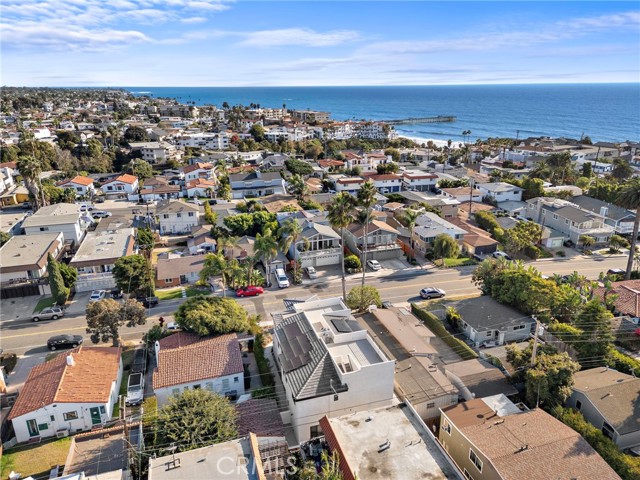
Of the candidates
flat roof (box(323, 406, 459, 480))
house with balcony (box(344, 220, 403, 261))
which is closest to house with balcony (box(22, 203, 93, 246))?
house with balcony (box(344, 220, 403, 261))

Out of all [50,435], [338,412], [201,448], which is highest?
[201,448]

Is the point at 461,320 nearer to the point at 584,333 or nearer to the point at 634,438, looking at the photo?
the point at 584,333

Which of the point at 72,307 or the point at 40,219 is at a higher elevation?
the point at 40,219

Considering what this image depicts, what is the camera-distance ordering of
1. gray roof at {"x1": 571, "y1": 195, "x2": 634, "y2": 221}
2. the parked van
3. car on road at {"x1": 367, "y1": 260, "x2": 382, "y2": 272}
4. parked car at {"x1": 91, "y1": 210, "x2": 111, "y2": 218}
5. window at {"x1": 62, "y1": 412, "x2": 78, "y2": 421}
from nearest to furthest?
window at {"x1": 62, "y1": 412, "x2": 78, "y2": 421}, the parked van, car on road at {"x1": 367, "y1": 260, "x2": 382, "y2": 272}, gray roof at {"x1": 571, "y1": 195, "x2": 634, "y2": 221}, parked car at {"x1": 91, "y1": 210, "x2": 111, "y2": 218}

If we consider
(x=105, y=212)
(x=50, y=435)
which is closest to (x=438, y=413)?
→ (x=50, y=435)

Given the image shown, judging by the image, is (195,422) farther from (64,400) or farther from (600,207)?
(600,207)

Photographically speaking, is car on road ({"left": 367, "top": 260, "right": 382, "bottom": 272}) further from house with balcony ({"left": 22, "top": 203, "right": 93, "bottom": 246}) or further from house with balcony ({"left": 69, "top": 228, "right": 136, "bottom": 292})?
house with balcony ({"left": 22, "top": 203, "right": 93, "bottom": 246})

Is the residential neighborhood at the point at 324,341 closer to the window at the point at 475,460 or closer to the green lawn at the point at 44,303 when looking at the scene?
the window at the point at 475,460
